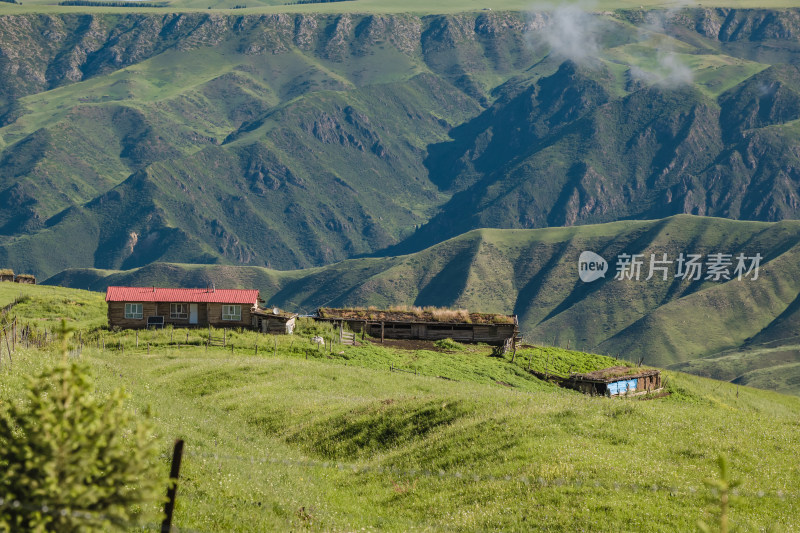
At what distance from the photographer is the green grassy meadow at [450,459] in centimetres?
2445

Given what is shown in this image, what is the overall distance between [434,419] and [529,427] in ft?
18.0

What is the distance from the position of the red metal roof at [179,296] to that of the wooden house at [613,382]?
99.9ft

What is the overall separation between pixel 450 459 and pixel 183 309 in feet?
196

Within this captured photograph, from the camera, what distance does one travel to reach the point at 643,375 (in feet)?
260

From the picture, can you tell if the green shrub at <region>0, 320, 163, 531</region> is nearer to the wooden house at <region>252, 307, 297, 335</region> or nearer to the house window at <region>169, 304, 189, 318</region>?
the wooden house at <region>252, 307, 297, 335</region>

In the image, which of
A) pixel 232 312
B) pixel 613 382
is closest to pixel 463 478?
pixel 613 382

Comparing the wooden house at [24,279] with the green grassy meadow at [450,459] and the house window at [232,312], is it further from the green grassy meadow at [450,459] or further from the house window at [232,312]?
the green grassy meadow at [450,459]

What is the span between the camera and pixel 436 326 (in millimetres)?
95062

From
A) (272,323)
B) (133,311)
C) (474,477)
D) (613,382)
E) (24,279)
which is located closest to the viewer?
(474,477)

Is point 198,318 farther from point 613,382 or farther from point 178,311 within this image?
point 613,382

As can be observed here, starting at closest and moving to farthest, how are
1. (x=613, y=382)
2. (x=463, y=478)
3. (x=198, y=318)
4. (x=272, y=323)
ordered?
(x=463, y=478) < (x=613, y=382) < (x=272, y=323) < (x=198, y=318)

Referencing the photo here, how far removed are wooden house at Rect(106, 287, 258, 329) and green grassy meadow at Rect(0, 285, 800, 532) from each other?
3479 cm

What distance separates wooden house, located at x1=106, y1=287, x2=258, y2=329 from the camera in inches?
3396

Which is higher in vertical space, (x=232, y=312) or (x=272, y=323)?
(x=232, y=312)
